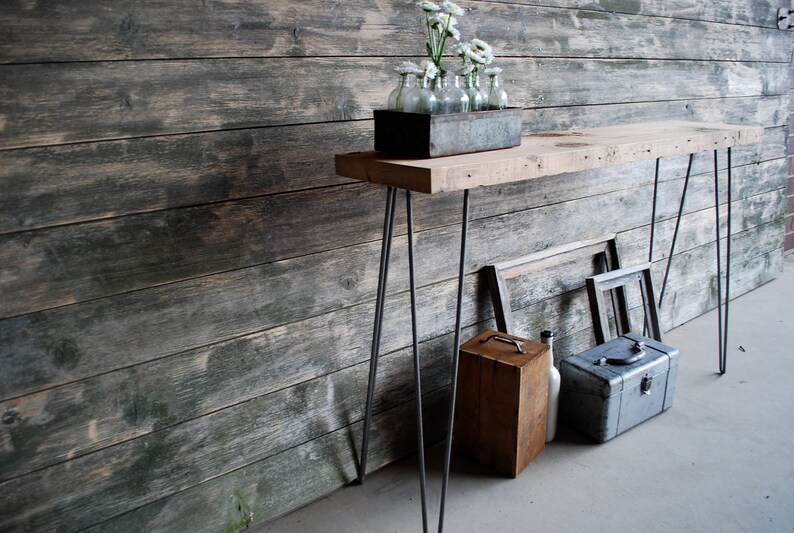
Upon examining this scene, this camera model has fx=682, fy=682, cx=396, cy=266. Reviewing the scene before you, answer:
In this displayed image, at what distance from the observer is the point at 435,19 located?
168 cm

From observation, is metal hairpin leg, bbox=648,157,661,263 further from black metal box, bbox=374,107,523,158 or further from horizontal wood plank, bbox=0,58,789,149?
black metal box, bbox=374,107,523,158

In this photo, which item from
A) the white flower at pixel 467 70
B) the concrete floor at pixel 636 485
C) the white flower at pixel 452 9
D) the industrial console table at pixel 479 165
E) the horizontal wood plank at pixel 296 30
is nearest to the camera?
the horizontal wood plank at pixel 296 30

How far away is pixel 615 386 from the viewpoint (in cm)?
232

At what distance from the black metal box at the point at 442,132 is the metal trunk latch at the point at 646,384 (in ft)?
3.61

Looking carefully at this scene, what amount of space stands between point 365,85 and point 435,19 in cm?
34

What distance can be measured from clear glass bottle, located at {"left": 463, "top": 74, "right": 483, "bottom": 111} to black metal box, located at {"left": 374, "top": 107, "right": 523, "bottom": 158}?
1.6 inches

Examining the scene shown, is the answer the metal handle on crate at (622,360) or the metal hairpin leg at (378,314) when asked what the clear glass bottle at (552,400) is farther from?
the metal hairpin leg at (378,314)

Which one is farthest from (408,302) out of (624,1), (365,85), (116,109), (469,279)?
(624,1)

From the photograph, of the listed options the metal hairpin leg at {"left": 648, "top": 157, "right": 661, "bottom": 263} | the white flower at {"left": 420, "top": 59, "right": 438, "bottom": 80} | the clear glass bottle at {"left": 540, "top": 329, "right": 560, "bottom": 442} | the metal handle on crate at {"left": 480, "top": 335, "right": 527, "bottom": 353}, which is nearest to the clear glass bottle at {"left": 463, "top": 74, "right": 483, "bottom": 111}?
the white flower at {"left": 420, "top": 59, "right": 438, "bottom": 80}

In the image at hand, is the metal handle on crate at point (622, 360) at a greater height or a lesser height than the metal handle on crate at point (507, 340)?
lesser

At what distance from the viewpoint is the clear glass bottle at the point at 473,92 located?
175cm

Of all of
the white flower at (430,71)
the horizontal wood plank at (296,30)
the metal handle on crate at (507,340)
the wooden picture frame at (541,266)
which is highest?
the horizontal wood plank at (296,30)

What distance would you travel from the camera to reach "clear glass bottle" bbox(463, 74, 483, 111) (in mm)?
1746

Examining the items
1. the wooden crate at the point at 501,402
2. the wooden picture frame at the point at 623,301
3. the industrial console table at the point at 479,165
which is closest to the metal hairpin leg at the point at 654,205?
the wooden picture frame at the point at 623,301
